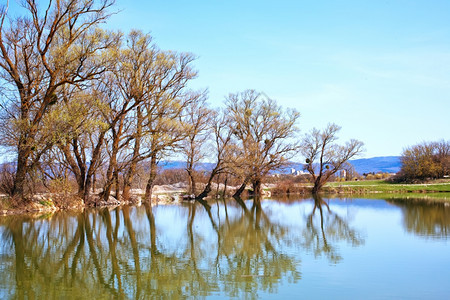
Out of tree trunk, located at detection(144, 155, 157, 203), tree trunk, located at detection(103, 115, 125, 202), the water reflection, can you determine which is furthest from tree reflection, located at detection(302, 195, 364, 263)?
tree trunk, located at detection(144, 155, 157, 203)

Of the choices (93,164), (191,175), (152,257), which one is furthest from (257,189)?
(152,257)

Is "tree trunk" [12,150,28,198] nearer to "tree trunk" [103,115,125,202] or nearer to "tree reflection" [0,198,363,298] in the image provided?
"tree reflection" [0,198,363,298]

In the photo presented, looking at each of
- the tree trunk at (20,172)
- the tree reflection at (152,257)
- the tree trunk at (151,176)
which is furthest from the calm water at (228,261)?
the tree trunk at (151,176)

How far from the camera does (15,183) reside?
2198 centimetres

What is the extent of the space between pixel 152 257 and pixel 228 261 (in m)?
1.86

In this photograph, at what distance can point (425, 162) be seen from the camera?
159ft

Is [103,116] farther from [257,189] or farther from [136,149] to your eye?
[257,189]

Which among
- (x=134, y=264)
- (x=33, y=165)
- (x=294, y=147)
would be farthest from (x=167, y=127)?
(x=134, y=264)

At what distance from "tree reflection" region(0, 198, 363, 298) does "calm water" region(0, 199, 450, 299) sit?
23 mm

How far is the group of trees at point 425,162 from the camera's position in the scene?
48.8 m

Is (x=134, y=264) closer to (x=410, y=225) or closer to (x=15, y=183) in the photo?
(x=410, y=225)

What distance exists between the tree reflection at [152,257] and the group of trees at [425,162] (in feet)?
117

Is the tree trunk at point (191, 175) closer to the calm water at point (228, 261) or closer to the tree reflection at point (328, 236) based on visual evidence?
the tree reflection at point (328, 236)

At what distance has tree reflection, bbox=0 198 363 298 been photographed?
295 inches
